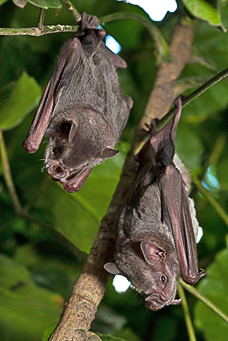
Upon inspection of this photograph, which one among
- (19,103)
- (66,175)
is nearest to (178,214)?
(66,175)

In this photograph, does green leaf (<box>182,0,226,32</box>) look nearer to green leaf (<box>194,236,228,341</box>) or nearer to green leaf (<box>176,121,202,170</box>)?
green leaf (<box>176,121,202,170</box>)

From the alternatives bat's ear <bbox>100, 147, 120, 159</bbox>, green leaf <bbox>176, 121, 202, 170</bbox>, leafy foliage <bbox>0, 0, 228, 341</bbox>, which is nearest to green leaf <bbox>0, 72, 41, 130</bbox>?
leafy foliage <bbox>0, 0, 228, 341</bbox>

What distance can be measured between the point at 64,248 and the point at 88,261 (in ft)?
5.07

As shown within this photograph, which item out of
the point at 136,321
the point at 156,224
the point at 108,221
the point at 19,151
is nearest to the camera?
the point at 108,221

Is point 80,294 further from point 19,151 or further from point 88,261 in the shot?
point 19,151

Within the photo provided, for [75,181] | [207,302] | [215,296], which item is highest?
[75,181]

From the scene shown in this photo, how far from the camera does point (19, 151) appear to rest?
3.77 metres

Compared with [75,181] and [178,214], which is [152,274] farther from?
[75,181]

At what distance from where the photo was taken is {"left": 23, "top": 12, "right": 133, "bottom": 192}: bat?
243 centimetres

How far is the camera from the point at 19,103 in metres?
2.90

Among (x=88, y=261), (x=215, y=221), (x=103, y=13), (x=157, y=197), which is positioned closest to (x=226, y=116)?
(x=215, y=221)

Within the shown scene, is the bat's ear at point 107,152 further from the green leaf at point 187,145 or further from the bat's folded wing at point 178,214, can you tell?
the green leaf at point 187,145

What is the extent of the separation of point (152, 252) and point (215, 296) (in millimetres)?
956

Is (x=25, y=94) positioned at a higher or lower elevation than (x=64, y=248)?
higher
